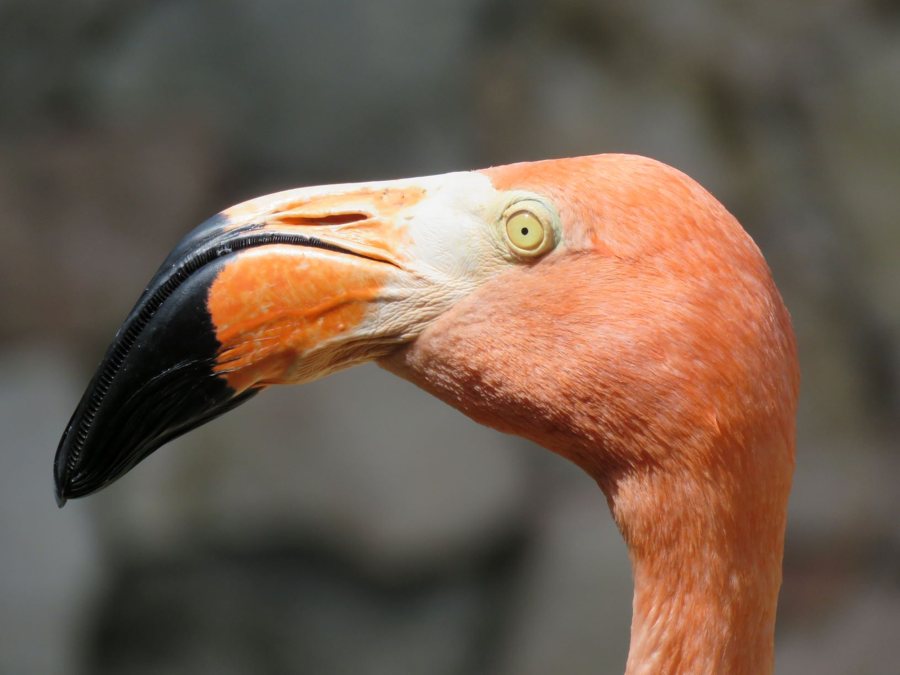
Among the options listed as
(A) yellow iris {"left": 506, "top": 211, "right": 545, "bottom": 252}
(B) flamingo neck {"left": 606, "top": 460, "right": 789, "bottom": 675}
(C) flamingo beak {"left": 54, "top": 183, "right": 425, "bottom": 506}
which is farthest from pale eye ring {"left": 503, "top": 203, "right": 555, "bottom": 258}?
(B) flamingo neck {"left": 606, "top": 460, "right": 789, "bottom": 675}

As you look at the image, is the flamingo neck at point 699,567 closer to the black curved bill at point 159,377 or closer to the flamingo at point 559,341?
the flamingo at point 559,341

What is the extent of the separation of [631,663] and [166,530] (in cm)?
224

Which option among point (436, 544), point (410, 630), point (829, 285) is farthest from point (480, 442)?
point (829, 285)

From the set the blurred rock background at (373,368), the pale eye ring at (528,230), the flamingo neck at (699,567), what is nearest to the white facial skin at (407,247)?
the pale eye ring at (528,230)

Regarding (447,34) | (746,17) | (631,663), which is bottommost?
(631,663)

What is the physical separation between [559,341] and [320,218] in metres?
0.33

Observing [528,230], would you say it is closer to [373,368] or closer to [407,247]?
[407,247]

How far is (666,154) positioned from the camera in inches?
126

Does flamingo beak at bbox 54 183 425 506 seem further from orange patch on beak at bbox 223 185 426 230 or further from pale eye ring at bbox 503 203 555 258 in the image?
pale eye ring at bbox 503 203 555 258

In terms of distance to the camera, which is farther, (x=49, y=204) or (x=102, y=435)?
(x=49, y=204)

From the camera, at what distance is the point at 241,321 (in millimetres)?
1171

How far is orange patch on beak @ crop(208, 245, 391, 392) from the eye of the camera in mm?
1172

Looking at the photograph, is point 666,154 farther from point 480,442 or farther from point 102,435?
point 102,435

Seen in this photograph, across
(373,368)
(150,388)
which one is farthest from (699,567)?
(373,368)
